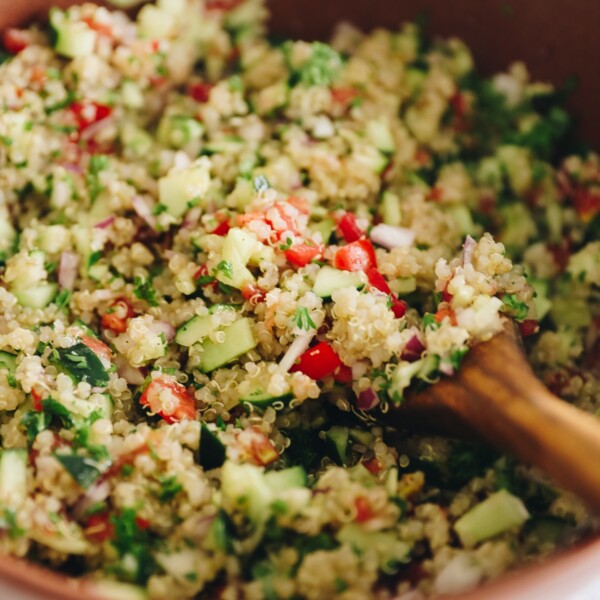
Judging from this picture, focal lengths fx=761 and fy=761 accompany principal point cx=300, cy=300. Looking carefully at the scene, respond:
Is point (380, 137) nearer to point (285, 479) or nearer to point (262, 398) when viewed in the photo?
point (262, 398)

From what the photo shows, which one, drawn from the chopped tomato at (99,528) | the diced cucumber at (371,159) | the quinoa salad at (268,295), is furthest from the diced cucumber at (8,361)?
the diced cucumber at (371,159)

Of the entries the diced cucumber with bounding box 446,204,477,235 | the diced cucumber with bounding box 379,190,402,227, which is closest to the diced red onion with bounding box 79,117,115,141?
the diced cucumber with bounding box 379,190,402,227

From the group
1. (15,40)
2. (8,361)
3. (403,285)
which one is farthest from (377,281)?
(15,40)

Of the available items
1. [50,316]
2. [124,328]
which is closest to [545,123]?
[124,328]

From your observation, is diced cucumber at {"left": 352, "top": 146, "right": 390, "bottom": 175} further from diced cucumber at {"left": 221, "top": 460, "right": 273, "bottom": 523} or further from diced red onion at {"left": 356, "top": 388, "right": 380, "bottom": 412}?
diced cucumber at {"left": 221, "top": 460, "right": 273, "bottom": 523}

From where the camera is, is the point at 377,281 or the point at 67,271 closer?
the point at 377,281

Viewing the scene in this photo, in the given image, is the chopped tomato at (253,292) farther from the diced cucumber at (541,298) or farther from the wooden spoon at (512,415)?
the diced cucumber at (541,298)
